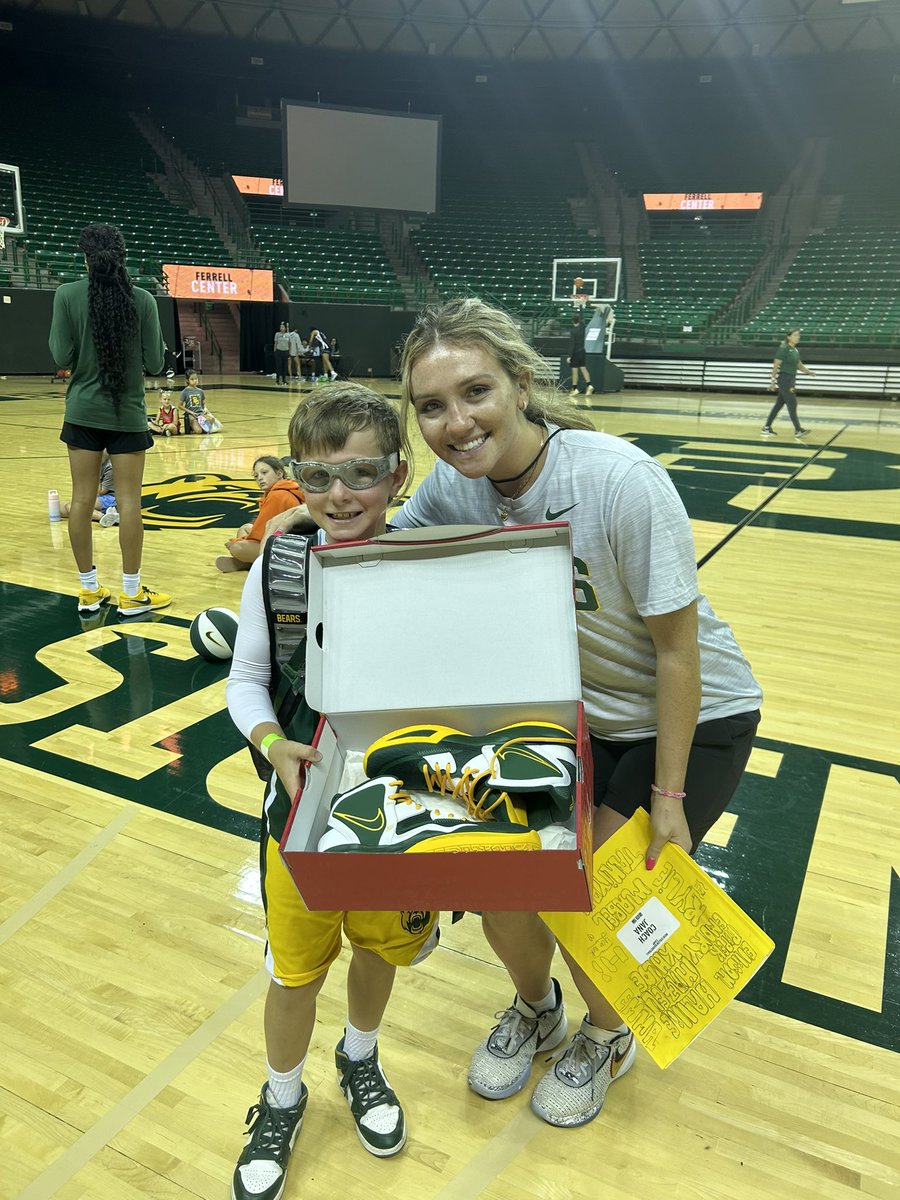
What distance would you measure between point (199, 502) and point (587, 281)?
16243 mm

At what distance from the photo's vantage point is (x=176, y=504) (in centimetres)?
664

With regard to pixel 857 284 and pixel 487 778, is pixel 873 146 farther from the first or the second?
pixel 487 778

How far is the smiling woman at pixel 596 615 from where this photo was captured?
1.31 meters

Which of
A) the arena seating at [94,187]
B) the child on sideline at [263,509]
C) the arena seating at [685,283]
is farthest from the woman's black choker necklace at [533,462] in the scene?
the arena seating at [685,283]

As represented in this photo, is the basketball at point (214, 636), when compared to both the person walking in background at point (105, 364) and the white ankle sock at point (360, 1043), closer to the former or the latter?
the person walking in background at point (105, 364)

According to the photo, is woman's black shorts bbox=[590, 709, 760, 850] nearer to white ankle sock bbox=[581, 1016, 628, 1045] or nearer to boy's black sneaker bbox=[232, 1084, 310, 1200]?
white ankle sock bbox=[581, 1016, 628, 1045]

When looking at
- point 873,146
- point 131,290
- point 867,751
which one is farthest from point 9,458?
point 873,146

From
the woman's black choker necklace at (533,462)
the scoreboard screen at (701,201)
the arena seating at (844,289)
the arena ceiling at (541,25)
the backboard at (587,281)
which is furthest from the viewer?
the scoreboard screen at (701,201)

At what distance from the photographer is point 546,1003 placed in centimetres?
170

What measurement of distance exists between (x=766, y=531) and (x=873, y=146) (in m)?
25.3

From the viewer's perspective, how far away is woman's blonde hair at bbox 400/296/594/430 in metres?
1.31

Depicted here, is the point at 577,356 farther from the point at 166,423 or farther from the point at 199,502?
the point at 199,502

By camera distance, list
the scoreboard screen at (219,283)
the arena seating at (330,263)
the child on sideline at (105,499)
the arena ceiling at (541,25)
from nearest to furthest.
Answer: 1. the child on sideline at (105,499)
2. the scoreboard screen at (219,283)
3. the arena seating at (330,263)
4. the arena ceiling at (541,25)

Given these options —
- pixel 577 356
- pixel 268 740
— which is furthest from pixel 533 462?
pixel 577 356
